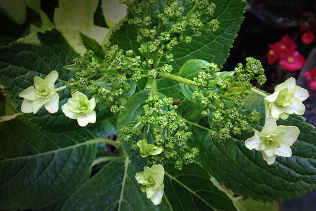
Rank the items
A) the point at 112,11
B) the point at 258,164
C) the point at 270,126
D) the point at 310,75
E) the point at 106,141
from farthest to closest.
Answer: the point at 310,75
the point at 106,141
the point at 112,11
the point at 258,164
the point at 270,126

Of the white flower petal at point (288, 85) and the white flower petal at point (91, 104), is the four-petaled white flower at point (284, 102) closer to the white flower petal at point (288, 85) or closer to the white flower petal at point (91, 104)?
the white flower petal at point (288, 85)

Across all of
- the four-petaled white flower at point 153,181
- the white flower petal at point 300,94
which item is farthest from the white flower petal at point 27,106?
the white flower petal at point 300,94

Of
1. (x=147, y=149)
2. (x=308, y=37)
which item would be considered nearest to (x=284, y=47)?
(x=308, y=37)

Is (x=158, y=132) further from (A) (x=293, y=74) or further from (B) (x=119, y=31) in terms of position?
(A) (x=293, y=74)

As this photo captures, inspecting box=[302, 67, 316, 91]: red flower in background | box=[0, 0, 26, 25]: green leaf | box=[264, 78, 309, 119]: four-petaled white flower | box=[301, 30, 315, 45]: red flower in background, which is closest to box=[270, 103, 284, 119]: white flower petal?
box=[264, 78, 309, 119]: four-petaled white flower

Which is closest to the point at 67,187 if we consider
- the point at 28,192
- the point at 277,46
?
the point at 28,192

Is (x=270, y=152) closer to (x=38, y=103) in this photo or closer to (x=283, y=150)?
(x=283, y=150)
